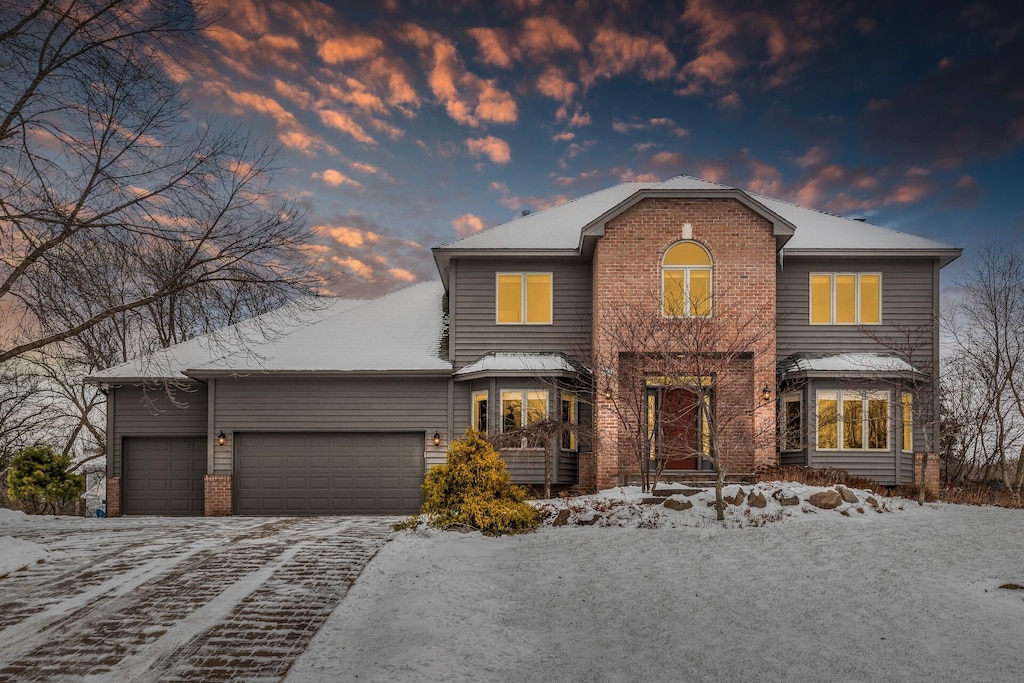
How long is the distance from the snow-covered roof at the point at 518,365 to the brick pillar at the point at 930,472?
8700 mm

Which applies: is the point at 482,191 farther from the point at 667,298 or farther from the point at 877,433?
the point at 877,433

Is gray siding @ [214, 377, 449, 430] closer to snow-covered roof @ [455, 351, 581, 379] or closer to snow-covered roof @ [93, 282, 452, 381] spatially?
snow-covered roof @ [93, 282, 452, 381]

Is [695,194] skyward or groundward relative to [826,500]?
skyward

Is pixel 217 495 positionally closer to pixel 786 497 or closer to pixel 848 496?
pixel 786 497

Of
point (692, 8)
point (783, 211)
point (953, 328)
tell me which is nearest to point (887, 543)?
point (692, 8)

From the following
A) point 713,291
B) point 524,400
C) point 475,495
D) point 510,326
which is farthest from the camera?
point 510,326

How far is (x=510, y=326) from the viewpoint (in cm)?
1692

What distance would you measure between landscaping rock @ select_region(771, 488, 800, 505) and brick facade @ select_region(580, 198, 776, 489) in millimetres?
3423

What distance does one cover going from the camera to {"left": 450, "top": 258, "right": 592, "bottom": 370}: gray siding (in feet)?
55.3

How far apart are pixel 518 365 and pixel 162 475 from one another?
10.1m

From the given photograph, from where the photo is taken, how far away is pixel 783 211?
1873cm

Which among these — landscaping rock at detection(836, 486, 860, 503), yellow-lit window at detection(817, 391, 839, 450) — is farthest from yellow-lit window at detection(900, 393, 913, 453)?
landscaping rock at detection(836, 486, 860, 503)

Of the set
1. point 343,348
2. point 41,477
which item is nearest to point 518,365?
point 343,348

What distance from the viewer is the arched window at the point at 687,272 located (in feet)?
50.4
